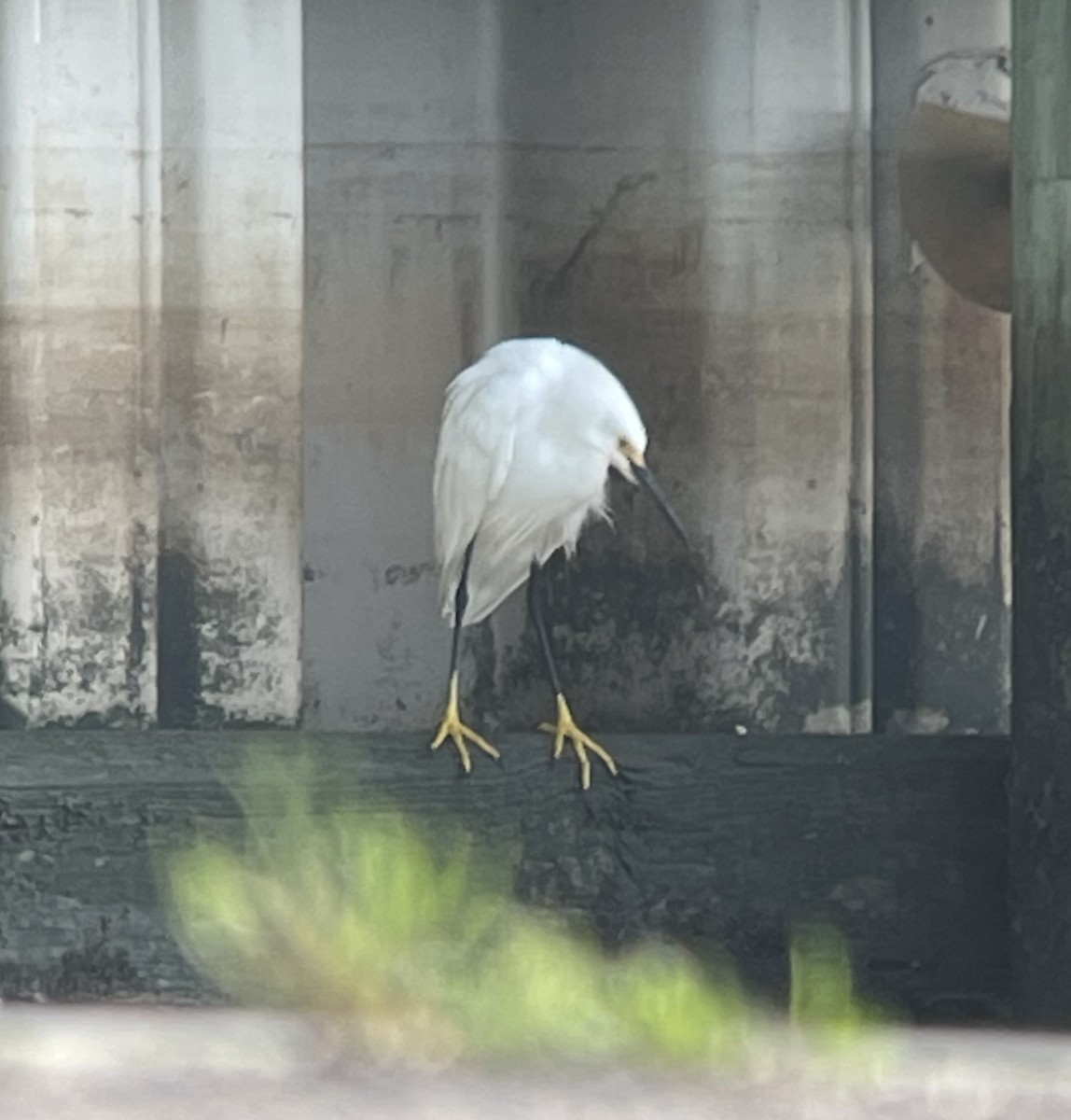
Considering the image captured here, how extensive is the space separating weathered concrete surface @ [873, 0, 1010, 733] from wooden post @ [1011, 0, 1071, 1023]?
1.58m

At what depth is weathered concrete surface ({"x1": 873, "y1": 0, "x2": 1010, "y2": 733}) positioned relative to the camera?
283 inches

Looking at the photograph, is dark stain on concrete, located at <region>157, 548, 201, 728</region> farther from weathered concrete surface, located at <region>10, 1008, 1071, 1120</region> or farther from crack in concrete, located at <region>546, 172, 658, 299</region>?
weathered concrete surface, located at <region>10, 1008, 1071, 1120</region>

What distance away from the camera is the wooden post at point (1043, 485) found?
5410 millimetres

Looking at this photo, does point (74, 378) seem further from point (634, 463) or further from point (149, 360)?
point (634, 463)

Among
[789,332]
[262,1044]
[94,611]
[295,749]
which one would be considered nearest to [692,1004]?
[262,1044]

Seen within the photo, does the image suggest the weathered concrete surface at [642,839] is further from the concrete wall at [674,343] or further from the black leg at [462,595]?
the concrete wall at [674,343]

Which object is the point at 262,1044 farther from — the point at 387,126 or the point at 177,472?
the point at 387,126

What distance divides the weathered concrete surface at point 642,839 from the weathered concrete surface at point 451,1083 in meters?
2.68

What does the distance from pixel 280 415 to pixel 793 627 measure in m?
1.40

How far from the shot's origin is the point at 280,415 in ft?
22.0

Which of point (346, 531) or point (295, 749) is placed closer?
point (295, 749)

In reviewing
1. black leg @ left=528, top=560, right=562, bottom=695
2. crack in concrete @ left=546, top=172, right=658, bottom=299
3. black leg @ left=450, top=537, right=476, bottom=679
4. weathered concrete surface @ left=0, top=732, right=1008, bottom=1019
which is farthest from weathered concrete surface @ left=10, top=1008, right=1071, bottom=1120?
crack in concrete @ left=546, top=172, right=658, bottom=299

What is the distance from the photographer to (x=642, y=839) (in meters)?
5.71

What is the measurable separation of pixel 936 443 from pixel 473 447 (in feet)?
6.27
